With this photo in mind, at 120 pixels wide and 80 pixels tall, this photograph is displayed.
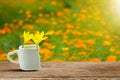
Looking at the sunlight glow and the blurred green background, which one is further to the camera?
the sunlight glow

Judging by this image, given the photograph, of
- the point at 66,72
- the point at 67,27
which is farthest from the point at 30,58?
the point at 67,27

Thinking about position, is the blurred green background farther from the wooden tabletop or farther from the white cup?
the white cup

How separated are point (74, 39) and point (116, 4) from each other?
148 cm

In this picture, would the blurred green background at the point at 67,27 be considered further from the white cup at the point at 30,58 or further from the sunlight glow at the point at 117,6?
the white cup at the point at 30,58

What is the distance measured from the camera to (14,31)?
14.5 ft

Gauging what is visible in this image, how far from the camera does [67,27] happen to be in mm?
4516

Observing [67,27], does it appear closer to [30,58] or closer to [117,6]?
[117,6]

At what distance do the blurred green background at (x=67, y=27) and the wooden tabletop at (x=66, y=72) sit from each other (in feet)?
5.62

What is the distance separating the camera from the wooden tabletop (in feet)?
5.02

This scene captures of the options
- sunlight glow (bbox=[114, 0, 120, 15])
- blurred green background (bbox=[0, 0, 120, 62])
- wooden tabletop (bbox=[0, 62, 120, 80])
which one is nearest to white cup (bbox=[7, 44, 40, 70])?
wooden tabletop (bbox=[0, 62, 120, 80])

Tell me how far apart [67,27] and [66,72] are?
9.55 ft

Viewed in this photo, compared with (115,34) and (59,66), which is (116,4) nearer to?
(115,34)

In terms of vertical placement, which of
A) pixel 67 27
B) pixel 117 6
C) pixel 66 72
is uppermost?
pixel 117 6

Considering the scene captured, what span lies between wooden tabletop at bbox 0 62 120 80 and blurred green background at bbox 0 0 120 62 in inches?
67.4
